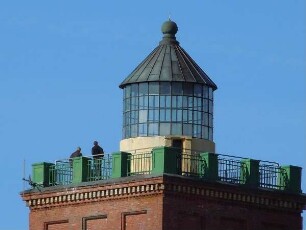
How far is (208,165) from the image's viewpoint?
8681 centimetres

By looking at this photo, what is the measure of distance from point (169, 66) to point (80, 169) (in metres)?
4.97

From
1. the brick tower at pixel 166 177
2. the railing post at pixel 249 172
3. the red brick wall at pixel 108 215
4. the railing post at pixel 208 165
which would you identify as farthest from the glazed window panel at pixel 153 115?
the railing post at pixel 249 172

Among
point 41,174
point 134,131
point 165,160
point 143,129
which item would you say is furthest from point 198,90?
point 41,174

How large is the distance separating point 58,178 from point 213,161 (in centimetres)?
622

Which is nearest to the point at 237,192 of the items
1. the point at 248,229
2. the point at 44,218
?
the point at 248,229

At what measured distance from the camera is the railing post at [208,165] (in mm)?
86812

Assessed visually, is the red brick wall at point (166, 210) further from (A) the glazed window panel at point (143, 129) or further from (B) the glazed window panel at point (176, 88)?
(B) the glazed window panel at point (176, 88)

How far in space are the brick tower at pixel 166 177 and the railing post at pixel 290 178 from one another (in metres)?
0.04

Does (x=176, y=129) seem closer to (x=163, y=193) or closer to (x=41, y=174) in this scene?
(x=163, y=193)

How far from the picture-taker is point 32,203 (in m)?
90.2

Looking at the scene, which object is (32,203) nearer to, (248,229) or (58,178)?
(58,178)

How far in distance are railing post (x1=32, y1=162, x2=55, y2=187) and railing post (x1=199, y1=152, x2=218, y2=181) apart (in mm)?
6093

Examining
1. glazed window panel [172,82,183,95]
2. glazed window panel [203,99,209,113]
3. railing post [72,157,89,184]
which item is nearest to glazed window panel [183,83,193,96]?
glazed window panel [172,82,183,95]

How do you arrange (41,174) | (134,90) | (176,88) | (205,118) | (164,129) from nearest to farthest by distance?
(164,129) < (176,88) < (205,118) < (134,90) < (41,174)
